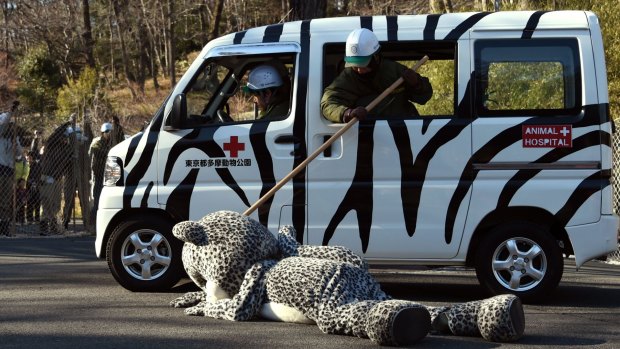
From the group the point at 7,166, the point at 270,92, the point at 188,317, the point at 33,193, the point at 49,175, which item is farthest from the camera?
the point at 33,193

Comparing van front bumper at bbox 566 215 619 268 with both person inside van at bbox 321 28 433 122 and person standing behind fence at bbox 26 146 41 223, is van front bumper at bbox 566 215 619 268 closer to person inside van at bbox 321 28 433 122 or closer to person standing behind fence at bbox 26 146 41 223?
person inside van at bbox 321 28 433 122

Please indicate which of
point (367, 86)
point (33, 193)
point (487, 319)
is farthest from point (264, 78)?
point (33, 193)

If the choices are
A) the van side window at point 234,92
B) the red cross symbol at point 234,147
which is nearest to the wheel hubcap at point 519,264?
the van side window at point 234,92

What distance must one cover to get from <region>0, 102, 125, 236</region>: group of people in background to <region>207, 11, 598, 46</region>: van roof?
8286 mm

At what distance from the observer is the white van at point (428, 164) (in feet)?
30.0

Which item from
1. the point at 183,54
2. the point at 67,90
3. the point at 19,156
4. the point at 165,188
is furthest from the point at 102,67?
the point at 165,188

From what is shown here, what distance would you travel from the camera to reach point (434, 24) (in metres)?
9.41

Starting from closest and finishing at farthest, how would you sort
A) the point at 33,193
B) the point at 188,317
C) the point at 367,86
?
the point at 188,317 → the point at 367,86 → the point at 33,193

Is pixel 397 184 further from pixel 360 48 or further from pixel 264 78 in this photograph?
pixel 264 78

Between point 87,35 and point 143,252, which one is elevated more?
point 87,35

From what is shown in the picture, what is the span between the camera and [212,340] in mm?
7074

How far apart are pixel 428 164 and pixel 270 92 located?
150 cm

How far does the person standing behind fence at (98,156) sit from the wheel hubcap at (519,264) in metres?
9.43

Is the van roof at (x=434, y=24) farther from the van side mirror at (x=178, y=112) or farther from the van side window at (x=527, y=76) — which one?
the van side mirror at (x=178, y=112)
